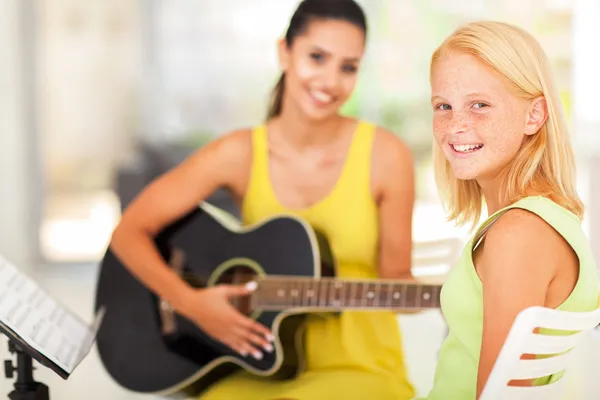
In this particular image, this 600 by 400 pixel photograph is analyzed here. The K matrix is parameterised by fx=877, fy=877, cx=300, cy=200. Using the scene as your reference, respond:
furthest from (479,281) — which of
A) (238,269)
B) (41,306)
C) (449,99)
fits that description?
(238,269)

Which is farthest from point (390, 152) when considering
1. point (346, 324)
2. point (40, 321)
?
point (40, 321)

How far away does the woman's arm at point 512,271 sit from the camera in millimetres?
1331

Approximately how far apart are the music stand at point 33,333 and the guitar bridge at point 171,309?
1.65ft

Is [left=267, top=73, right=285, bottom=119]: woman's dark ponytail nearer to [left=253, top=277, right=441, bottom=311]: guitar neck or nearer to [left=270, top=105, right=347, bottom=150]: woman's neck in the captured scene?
[left=270, top=105, right=347, bottom=150]: woman's neck

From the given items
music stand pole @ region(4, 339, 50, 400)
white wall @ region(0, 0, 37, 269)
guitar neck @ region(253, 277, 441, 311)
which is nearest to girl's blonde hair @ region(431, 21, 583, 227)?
guitar neck @ region(253, 277, 441, 311)

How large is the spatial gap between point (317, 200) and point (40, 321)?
874 mm

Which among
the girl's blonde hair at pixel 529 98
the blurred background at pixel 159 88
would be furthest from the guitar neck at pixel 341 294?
the blurred background at pixel 159 88

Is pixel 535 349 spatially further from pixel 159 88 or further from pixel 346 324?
pixel 159 88

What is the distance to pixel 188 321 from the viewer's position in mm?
2453

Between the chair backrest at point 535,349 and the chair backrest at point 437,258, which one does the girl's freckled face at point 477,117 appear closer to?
the chair backrest at point 535,349

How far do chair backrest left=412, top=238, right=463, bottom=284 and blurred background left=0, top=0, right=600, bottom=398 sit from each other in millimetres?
2966

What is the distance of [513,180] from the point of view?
1.51m

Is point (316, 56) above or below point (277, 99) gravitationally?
above

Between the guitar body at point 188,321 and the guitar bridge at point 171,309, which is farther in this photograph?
the guitar bridge at point 171,309
